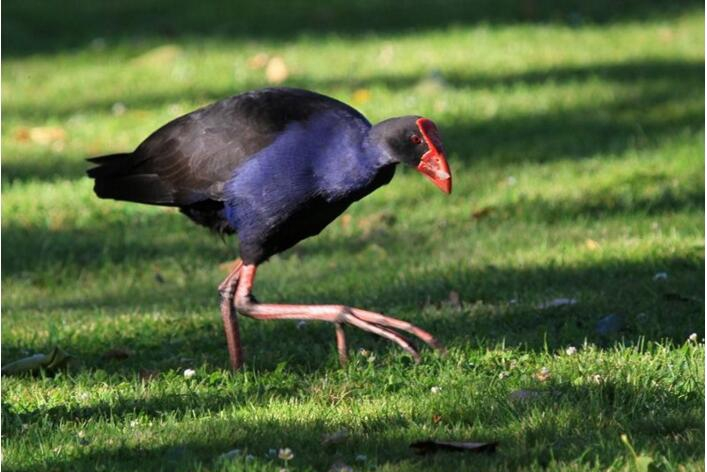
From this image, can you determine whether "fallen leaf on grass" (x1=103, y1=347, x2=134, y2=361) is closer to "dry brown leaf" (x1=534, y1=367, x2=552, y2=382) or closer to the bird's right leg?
the bird's right leg

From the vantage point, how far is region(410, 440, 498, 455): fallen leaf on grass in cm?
473

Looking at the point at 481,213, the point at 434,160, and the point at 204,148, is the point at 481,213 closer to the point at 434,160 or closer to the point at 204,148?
the point at 204,148

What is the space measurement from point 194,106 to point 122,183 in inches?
207

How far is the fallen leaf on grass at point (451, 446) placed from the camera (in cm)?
473

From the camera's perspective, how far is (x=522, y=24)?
569 inches

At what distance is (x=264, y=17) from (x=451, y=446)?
11.2m

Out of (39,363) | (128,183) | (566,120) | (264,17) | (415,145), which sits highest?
A: (264,17)

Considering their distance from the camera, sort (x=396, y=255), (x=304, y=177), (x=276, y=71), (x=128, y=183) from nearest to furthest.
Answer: (x=304, y=177)
(x=128, y=183)
(x=396, y=255)
(x=276, y=71)

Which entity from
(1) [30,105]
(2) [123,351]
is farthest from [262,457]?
(1) [30,105]

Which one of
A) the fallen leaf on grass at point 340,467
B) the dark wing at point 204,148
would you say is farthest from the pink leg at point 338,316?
the fallen leaf on grass at point 340,467

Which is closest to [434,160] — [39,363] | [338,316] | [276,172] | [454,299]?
[276,172]

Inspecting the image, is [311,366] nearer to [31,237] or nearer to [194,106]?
[31,237]

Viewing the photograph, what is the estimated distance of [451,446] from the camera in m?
4.75

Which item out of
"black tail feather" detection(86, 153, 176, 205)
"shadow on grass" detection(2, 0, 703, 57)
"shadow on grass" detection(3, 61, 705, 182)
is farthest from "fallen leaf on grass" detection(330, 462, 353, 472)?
"shadow on grass" detection(2, 0, 703, 57)
